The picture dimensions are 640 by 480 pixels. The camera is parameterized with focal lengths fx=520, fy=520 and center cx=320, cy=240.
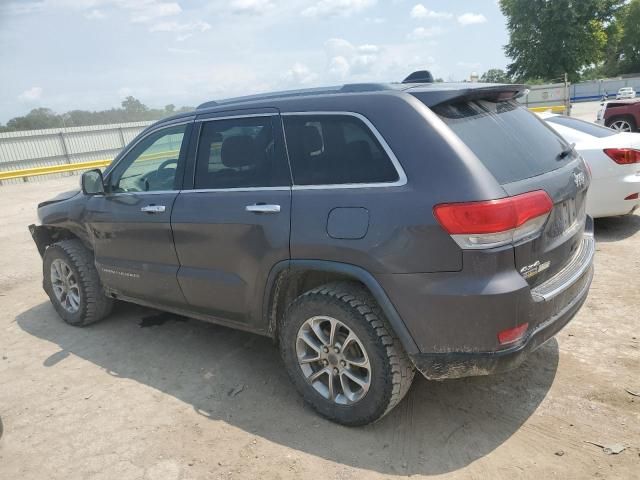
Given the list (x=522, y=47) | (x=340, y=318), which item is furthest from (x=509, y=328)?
(x=522, y=47)

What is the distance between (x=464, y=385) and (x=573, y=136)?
4.18 m

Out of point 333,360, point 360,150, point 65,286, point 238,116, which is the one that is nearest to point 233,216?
point 238,116

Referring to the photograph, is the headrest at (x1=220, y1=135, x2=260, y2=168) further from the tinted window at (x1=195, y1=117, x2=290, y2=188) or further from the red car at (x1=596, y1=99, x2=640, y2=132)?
the red car at (x1=596, y1=99, x2=640, y2=132)

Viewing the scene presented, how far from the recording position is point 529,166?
9.27ft

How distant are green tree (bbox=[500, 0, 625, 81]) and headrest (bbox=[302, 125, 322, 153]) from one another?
6062 cm

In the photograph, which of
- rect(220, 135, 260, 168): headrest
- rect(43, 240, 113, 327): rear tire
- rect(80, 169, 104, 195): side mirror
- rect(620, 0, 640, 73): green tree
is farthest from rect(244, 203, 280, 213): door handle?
rect(620, 0, 640, 73): green tree

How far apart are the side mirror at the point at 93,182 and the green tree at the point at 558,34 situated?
6039 cm

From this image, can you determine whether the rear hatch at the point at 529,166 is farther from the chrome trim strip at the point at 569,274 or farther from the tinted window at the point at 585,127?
the tinted window at the point at 585,127

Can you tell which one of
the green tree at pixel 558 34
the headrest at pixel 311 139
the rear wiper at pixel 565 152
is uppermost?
the green tree at pixel 558 34

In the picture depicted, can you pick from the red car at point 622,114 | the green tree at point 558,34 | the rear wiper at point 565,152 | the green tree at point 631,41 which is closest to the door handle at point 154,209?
the rear wiper at point 565,152

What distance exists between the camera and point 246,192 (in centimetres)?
333

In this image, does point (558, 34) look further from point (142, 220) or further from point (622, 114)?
point (142, 220)

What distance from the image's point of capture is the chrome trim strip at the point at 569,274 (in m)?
2.69

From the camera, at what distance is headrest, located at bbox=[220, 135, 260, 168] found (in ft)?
11.1
